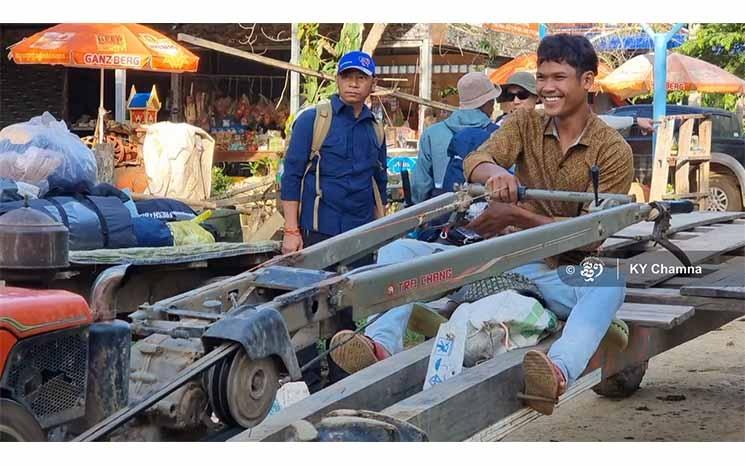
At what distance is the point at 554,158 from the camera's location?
14.5 feet

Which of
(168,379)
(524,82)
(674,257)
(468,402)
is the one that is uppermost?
(524,82)

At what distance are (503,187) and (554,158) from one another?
0.40 metres

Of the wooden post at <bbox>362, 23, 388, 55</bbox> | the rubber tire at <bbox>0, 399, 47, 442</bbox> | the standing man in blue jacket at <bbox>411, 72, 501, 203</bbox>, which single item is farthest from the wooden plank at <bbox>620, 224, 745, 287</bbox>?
the rubber tire at <bbox>0, 399, 47, 442</bbox>

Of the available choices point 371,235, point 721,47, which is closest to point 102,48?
point 371,235

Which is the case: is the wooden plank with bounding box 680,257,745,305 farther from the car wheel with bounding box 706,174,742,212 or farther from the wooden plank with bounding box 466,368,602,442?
the car wheel with bounding box 706,174,742,212

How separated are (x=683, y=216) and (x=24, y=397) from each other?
15.2 ft

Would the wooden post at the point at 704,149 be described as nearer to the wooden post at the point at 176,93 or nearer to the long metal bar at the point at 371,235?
the long metal bar at the point at 371,235

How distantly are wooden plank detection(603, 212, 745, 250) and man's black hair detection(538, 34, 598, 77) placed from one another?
125 centimetres

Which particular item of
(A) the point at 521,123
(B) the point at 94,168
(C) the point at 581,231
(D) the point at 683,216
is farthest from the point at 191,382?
(D) the point at 683,216

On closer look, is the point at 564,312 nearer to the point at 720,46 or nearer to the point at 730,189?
the point at 720,46

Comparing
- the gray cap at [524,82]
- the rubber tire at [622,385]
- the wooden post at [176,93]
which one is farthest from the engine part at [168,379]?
the wooden post at [176,93]

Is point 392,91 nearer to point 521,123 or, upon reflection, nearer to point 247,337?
point 521,123

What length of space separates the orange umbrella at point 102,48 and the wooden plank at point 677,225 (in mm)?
2315

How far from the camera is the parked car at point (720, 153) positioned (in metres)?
6.34
